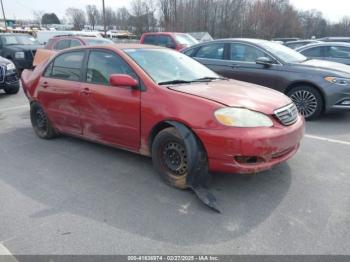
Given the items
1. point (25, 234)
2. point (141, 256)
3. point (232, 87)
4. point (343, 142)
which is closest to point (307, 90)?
point (343, 142)

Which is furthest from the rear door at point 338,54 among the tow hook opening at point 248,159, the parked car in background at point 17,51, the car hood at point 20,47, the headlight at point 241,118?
the car hood at point 20,47

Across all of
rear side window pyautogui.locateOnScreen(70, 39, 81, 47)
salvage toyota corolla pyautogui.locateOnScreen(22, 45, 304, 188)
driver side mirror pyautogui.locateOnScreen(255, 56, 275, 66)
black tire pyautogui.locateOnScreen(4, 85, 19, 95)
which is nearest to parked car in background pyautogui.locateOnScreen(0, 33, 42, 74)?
rear side window pyautogui.locateOnScreen(70, 39, 81, 47)

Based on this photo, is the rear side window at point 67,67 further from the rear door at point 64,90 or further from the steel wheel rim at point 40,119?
the steel wheel rim at point 40,119

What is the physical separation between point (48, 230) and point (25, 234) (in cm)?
19

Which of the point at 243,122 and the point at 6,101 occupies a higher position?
the point at 243,122

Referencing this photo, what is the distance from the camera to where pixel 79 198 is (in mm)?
3373

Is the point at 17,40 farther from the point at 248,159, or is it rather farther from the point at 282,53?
the point at 248,159

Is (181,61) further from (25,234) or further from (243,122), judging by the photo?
(25,234)

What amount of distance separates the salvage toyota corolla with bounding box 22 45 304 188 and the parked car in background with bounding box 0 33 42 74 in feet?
31.0

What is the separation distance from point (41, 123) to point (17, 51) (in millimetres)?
9251

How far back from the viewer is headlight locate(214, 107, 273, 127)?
317cm

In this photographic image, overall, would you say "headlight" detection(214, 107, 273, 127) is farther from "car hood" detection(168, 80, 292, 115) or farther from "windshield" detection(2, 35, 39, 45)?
"windshield" detection(2, 35, 39, 45)

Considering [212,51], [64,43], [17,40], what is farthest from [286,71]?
[17,40]

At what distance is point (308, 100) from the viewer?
6410 mm
